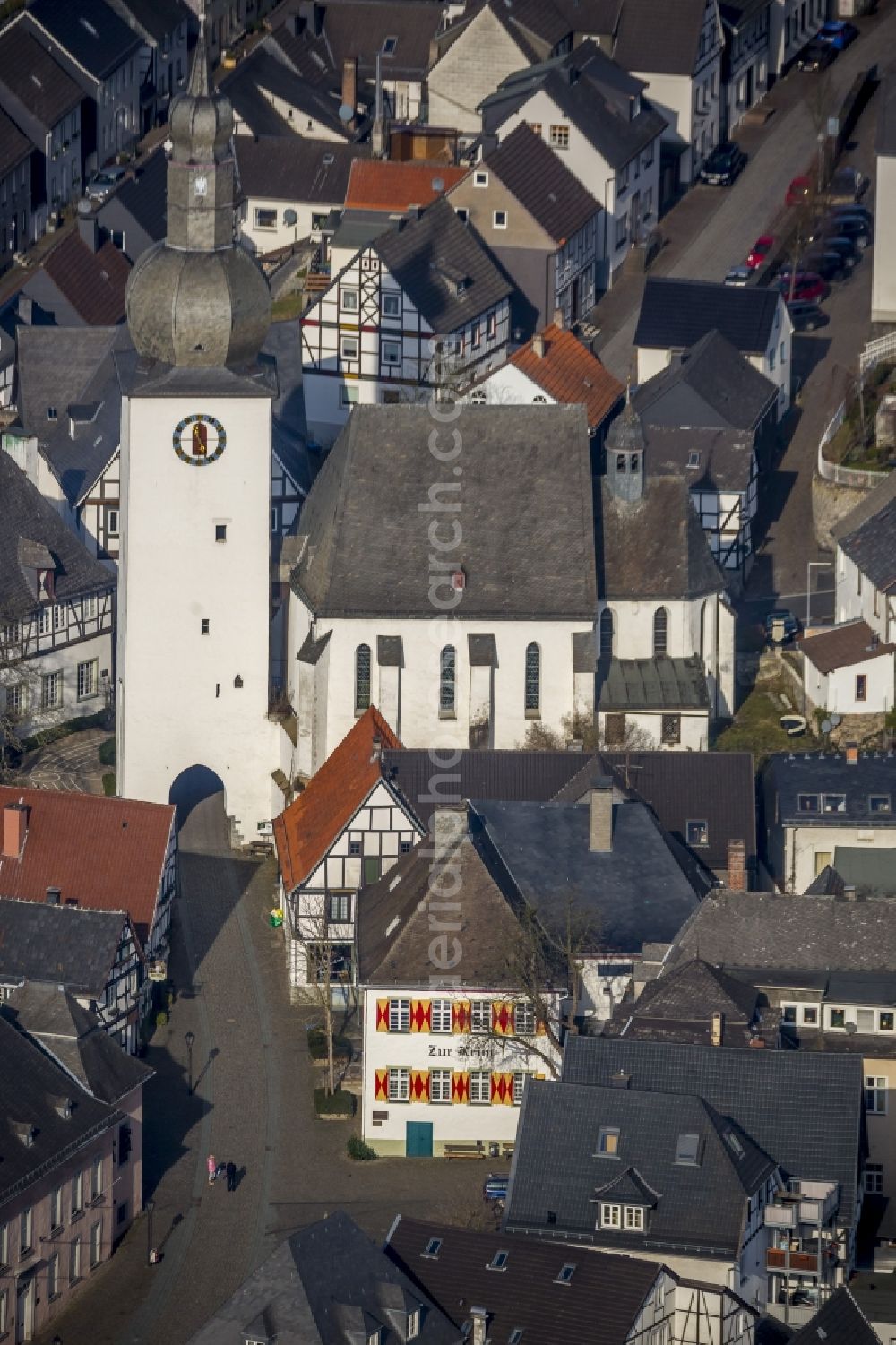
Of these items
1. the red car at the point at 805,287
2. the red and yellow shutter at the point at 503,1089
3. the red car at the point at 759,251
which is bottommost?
the red and yellow shutter at the point at 503,1089

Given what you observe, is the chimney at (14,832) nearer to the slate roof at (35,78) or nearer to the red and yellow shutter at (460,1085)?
the red and yellow shutter at (460,1085)

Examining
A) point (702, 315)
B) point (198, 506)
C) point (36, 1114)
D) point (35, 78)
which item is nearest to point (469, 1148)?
point (36, 1114)

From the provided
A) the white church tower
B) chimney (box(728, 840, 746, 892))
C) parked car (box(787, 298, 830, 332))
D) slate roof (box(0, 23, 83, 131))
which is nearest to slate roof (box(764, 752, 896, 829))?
chimney (box(728, 840, 746, 892))

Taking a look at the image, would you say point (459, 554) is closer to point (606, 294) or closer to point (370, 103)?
point (606, 294)

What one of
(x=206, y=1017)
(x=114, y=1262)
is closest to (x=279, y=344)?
(x=206, y=1017)

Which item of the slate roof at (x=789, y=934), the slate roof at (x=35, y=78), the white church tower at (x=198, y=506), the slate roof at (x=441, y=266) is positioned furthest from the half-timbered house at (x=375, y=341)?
the slate roof at (x=789, y=934)

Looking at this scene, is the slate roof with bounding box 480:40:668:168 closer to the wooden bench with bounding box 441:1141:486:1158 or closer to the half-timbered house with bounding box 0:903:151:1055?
the half-timbered house with bounding box 0:903:151:1055
